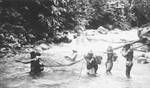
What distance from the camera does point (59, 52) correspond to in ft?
64.7

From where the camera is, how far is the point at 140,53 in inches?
821

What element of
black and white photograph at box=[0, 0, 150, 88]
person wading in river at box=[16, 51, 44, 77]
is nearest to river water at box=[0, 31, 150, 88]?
black and white photograph at box=[0, 0, 150, 88]

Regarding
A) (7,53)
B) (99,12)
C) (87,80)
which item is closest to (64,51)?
(7,53)

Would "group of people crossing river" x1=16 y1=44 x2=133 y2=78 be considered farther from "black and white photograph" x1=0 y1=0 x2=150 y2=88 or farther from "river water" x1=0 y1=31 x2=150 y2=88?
"river water" x1=0 y1=31 x2=150 y2=88

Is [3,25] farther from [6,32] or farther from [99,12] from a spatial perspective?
[99,12]

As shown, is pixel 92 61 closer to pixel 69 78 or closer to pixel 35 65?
pixel 69 78

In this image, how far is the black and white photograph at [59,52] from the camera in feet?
45.5

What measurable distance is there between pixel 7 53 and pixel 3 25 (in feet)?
4.98

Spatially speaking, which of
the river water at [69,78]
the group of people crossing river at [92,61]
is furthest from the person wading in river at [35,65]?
the river water at [69,78]

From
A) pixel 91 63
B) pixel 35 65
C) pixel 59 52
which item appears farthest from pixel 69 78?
pixel 59 52

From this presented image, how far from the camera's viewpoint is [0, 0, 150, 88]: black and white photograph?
1387 centimetres

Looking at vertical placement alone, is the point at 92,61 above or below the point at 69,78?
above

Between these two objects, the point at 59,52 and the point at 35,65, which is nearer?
the point at 35,65

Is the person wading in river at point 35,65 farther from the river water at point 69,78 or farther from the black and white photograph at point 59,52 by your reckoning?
the river water at point 69,78
